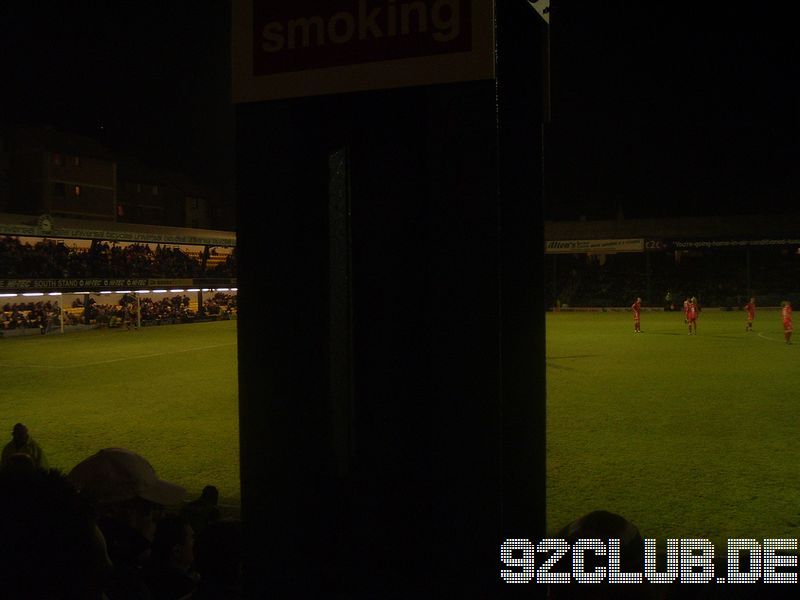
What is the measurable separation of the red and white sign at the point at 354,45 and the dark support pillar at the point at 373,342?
5 cm

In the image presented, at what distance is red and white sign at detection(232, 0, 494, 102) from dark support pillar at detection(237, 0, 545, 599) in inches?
1.9

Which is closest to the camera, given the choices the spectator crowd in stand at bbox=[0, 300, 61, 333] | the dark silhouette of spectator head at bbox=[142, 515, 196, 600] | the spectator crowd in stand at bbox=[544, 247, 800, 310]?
the dark silhouette of spectator head at bbox=[142, 515, 196, 600]

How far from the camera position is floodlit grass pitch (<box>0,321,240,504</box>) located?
9.13 m

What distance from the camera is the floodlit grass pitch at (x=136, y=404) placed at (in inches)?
360

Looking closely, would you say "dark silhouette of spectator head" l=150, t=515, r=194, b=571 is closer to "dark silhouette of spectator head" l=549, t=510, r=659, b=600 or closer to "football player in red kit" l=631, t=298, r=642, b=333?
"dark silhouette of spectator head" l=549, t=510, r=659, b=600

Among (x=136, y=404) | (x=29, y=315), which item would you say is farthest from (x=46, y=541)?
(x=29, y=315)

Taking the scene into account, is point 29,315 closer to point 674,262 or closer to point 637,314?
point 637,314

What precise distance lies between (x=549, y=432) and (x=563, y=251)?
123ft

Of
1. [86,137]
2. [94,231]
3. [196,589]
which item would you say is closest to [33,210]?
[86,137]

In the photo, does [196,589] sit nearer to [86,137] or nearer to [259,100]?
[259,100]

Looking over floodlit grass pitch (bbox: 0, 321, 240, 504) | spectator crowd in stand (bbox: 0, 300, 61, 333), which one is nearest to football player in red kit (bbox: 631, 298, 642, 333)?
floodlit grass pitch (bbox: 0, 321, 240, 504)

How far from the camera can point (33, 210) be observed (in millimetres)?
50375

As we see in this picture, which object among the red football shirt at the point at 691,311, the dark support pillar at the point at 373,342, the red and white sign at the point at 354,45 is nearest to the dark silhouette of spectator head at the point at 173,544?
the dark support pillar at the point at 373,342

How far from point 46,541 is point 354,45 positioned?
1.53m
